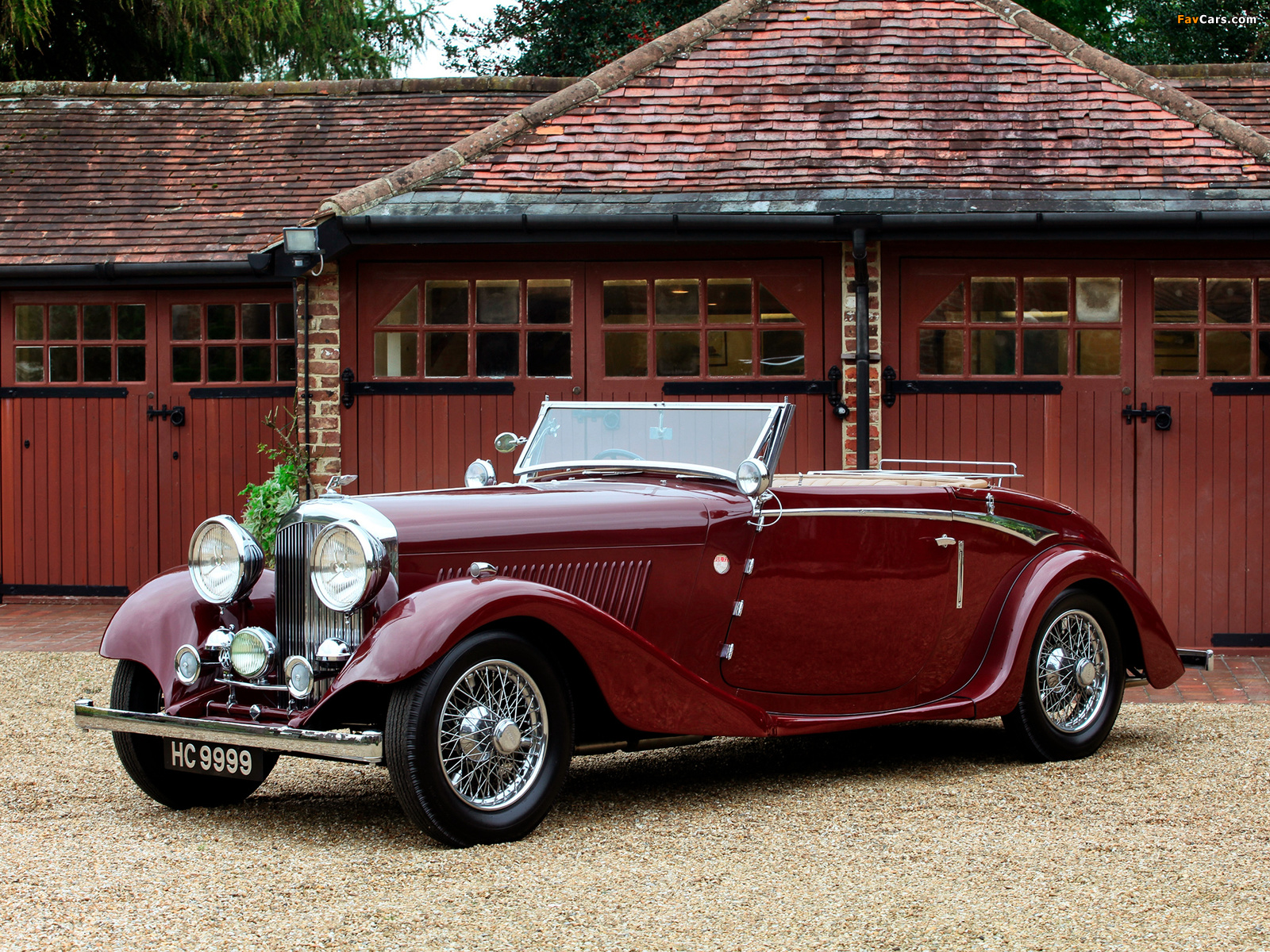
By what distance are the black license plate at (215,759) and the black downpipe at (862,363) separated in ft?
18.2

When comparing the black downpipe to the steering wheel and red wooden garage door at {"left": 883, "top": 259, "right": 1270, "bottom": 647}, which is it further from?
the steering wheel

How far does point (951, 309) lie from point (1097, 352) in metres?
0.95

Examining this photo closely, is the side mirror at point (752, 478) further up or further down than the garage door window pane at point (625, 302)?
further down

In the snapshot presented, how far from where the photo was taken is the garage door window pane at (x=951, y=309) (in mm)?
9445

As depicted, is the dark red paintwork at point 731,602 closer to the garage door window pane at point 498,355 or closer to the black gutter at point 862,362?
the black gutter at point 862,362

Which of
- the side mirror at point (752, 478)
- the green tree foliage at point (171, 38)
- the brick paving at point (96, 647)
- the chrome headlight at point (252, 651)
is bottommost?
the brick paving at point (96, 647)

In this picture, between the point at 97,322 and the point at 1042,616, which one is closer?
the point at 1042,616

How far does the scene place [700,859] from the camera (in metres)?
4.23

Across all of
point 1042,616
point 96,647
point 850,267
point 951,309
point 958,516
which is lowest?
point 96,647

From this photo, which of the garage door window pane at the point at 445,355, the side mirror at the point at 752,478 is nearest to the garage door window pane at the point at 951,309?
the garage door window pane at the point at 445,355

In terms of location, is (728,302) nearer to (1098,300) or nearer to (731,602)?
(1098,300)

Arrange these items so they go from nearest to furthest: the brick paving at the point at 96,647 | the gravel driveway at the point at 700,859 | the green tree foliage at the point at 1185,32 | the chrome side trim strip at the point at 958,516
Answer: the gravel driveway at the point at 700,859 < the chrome side trim strip at the point at 958,516 < the brick paving at the point at 96,647 < the green tree foliage at the point at 1185,32

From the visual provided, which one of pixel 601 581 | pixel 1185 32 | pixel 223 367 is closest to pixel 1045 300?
pixel 601 581

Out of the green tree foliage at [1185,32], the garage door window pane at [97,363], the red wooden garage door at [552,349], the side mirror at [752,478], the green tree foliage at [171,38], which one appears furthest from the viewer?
the green tree foliage at [1185,32]
